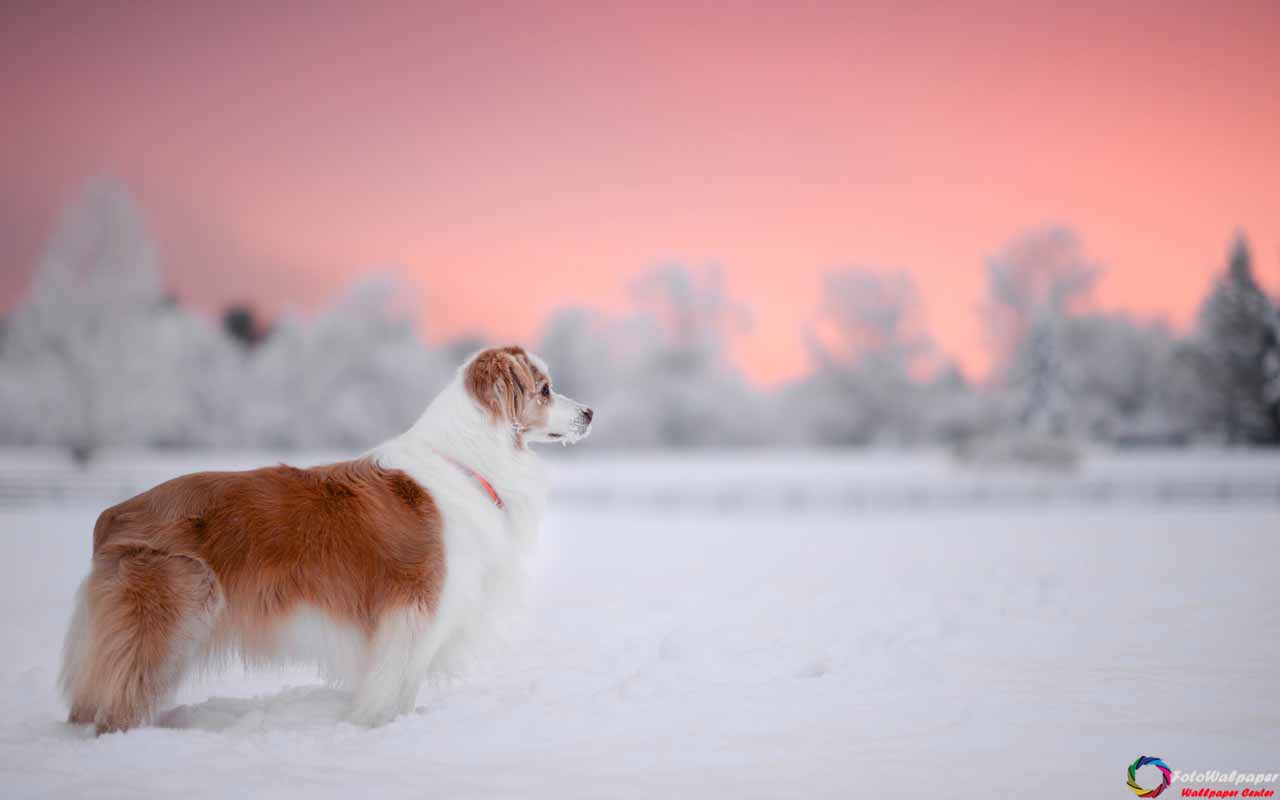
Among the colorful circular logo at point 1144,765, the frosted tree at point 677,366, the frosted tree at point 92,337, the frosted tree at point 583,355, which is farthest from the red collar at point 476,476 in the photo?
the frosted tree at point 583,355

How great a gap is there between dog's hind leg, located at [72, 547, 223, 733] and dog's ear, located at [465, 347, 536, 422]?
1704mm

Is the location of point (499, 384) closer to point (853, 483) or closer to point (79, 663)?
point (79, 663)

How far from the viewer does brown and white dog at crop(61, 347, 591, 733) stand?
3.90 m

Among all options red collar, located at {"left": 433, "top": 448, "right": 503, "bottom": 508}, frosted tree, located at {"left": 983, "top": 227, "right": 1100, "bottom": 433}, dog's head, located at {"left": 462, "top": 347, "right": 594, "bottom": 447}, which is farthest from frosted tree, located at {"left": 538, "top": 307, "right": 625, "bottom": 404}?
red collar, located at {"left": 433, "top": 448, "right": 503, "bottom": 508}

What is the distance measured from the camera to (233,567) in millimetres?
4043

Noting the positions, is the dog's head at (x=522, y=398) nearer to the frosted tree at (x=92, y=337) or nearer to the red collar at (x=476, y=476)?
the red collar at (x=476, y=476)

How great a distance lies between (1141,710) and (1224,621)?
331 cm

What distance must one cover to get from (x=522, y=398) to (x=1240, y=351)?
1730 cm

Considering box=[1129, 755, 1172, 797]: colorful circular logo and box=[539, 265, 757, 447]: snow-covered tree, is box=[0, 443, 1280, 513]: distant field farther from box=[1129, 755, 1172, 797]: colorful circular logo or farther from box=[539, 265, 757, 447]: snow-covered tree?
box=[1129, 755, 1172, 797]: colorful circular logo

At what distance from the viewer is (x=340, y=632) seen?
14.0 feet

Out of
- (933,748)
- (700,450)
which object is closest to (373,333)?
(700,450)

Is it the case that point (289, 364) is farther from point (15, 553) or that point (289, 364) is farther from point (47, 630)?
point (47, 630)

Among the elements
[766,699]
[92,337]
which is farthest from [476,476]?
[92,337]


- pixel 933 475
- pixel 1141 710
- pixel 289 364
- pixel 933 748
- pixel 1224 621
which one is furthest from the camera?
pixel 289 364
